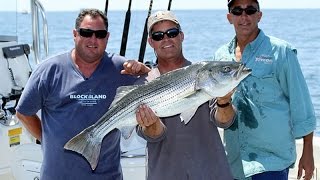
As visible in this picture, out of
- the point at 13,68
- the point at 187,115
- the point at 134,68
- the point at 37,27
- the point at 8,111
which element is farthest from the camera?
the point at 37,27

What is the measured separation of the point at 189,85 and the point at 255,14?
0.76 meters

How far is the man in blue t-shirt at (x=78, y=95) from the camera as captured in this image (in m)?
3.87

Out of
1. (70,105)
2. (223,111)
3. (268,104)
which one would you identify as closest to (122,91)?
(70,105)

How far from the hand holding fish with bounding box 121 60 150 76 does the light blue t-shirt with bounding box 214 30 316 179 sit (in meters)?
0.66

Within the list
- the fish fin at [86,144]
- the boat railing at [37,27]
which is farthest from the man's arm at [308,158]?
the boat railing at [37,27]

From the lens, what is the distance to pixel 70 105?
12.7 feet

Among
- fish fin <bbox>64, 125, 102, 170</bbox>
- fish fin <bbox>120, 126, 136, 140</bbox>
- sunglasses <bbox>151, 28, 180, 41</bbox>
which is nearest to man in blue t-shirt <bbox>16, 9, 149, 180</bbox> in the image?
fish fin <bbox>64, 125, 102, 170</bbox>

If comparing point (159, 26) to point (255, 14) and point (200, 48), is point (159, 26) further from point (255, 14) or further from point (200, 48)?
point (200, 48)

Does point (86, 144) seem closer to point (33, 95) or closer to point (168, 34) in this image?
point (33, 95)

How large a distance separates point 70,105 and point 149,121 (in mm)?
736

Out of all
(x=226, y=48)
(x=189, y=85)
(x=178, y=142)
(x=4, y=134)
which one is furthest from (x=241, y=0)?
(x=4, y=134)

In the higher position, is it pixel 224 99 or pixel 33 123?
pixel 224 99

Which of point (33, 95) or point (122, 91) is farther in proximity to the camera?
point (33, 95)

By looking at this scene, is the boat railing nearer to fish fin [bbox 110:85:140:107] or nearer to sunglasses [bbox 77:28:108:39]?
sunglasses [bbox 77:28:108:39]
